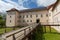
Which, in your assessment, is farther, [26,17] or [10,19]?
[26,17]

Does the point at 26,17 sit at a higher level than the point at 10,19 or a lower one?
higher

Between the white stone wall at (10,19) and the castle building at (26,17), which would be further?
the white stone wall at (10,19)

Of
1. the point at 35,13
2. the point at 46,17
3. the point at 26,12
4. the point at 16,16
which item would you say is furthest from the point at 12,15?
the point at 46,17

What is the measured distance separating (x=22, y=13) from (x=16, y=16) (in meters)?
4.07

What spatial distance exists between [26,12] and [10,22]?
932 cm

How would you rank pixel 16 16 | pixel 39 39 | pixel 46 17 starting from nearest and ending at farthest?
1. pixel 39 39
2. pixel 46 17
3. pixel 16 16

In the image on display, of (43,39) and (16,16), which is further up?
(16,16)

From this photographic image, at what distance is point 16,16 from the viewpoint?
182ft

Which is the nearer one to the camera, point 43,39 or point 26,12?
point 43,39

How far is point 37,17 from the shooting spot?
177 feet

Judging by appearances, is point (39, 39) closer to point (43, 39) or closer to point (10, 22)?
point (43, 39)

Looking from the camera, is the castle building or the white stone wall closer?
the castle building

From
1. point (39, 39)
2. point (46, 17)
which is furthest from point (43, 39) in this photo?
point (46, 17)

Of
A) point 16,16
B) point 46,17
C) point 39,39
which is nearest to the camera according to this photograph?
point 39,39
